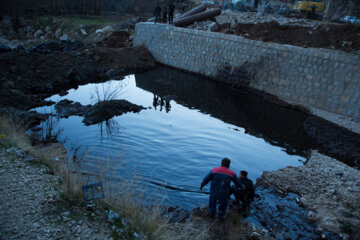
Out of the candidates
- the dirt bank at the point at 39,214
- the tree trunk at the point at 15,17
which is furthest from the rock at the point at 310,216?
the tree trunk at the point at 15,17

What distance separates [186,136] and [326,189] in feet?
15.8

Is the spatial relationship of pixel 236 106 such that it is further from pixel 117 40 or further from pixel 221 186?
pixel 117 40

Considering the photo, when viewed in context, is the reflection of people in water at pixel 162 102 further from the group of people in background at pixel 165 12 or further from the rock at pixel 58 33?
the rock at pixel 58 33

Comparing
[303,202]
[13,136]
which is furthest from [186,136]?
[13,136]

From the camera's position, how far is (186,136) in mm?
9953

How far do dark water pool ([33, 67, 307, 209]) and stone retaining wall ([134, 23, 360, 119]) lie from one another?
3.87 feet

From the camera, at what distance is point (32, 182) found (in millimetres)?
5109

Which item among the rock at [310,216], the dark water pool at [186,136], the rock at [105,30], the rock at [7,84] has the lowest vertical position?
the rock at [310,216]

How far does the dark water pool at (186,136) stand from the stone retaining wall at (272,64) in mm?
1180

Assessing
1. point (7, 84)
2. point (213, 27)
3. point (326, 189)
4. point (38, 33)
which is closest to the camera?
point (326, 189)

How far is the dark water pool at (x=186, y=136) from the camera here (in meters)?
7.53

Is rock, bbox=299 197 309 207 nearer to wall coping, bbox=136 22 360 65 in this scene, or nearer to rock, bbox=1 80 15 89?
wall coping, bbox=136 22 360 65

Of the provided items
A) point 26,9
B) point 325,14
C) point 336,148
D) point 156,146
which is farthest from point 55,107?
point 26,9

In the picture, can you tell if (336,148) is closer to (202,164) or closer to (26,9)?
(202,164)
